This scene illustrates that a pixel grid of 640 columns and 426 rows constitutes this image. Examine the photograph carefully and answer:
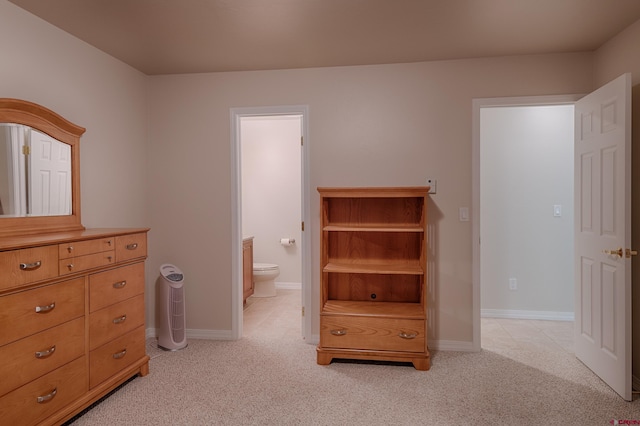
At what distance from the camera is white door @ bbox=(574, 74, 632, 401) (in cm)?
249

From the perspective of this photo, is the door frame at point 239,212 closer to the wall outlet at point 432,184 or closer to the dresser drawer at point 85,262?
the wall outlet at point 432,184

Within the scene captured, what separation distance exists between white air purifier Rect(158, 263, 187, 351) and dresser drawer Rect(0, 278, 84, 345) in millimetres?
1133

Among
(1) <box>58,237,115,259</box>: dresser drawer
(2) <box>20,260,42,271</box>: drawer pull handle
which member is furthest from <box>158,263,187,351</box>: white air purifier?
(2) <box>20,260,42,271</box>: drawer pull handle

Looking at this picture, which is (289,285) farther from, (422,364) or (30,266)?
(30,266)

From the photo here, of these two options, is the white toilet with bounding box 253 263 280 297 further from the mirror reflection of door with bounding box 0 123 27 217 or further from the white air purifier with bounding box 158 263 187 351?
the mirror reflection of door with bounding box 0 123 27 217

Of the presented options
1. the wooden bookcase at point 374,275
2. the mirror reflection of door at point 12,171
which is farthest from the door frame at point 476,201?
the mirror reflection of door at point 12,171

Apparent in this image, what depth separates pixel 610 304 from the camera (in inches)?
104

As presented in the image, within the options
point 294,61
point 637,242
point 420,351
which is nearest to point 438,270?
point 420,351

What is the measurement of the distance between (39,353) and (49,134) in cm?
139

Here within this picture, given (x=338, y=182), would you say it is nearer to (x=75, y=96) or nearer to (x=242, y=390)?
(x=242, y=390)

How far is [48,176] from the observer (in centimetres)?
261

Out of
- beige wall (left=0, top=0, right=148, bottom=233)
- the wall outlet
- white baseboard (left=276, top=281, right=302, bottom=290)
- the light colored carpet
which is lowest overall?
the light colored carpet

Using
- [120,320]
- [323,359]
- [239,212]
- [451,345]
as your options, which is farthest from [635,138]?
[120,320]

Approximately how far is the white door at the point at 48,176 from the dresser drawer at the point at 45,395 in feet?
3.26
